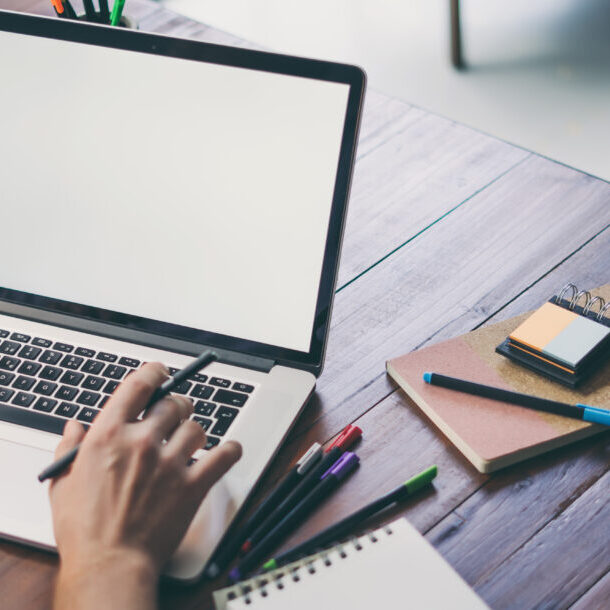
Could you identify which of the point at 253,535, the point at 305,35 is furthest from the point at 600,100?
the point at 253,535

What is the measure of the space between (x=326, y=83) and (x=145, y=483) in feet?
1.28

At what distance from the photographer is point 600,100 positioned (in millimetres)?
2729

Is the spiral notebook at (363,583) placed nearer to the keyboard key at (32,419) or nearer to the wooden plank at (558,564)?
the wooden plank at (558,564)

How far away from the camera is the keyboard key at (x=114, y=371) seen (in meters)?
0.80

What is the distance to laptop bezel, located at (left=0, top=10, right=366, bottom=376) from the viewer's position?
2.34 ft

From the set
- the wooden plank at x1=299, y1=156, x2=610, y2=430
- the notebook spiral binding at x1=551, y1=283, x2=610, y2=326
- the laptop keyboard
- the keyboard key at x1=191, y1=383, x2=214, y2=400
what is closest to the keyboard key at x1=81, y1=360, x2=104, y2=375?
the laptop keyboard

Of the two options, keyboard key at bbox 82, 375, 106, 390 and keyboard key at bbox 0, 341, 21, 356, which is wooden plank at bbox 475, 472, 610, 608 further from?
keyboard key at bbox 0, 341, 21, 356

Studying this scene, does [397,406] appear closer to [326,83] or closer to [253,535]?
[253,535]

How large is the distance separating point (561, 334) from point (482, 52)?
2621 mm

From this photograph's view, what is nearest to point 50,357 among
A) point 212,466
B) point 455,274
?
point 212,466

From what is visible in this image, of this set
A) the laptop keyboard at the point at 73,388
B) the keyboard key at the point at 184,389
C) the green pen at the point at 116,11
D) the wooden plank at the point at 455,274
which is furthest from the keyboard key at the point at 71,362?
the green pen at the point at 116,11

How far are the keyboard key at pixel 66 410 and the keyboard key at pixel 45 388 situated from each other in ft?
0.08

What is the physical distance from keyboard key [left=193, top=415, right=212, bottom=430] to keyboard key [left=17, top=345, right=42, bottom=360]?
0.21m

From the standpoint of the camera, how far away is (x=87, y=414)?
2.49 feet
